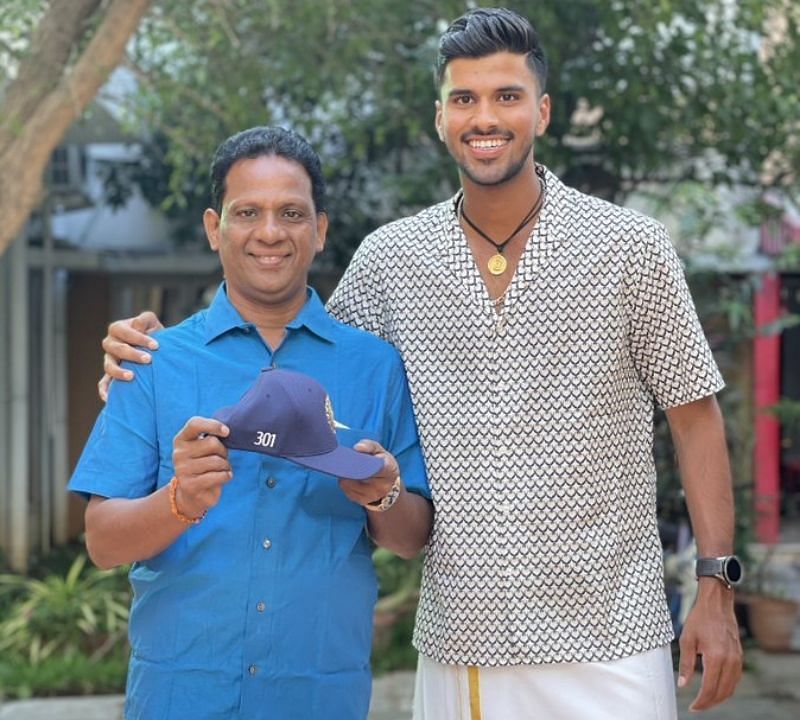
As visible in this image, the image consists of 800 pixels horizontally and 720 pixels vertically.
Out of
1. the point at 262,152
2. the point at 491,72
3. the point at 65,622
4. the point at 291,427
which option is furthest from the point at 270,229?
the point at 65,622

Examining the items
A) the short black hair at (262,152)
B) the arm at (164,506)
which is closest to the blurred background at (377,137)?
the short black hair at (262,152)

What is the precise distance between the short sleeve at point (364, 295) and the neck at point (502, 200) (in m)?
0.26

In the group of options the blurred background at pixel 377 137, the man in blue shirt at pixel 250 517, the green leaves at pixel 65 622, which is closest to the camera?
the man in blue shirt at pixel 250 517

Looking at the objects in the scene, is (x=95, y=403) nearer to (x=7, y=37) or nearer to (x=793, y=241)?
(x=7, y=37)

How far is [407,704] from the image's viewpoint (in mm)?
6602

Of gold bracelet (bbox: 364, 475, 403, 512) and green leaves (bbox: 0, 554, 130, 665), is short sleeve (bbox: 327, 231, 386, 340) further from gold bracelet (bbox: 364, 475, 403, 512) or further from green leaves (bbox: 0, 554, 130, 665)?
green leaves (bbox: 0, 554, 130, 665)

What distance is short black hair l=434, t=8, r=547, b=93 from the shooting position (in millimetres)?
2797

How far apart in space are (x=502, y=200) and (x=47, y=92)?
278 cm

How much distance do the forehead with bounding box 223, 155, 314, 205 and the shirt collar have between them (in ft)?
0.68

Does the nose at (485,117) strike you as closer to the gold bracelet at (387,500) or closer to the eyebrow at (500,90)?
the eyebrow at (500,90)

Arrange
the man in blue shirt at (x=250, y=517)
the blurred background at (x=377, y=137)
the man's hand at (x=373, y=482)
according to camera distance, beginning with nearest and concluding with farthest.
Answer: the man's hand at (x=373, y=482), the man in blue shirt at (x=250, y=517), the blurred background at (x=377, y=137)

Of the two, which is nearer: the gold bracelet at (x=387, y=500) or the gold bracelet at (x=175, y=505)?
the gold bracelet at (x=175, y=505)

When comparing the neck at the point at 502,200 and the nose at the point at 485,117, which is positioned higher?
the nose at the point at 485,117

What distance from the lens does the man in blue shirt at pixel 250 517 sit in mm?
2502
